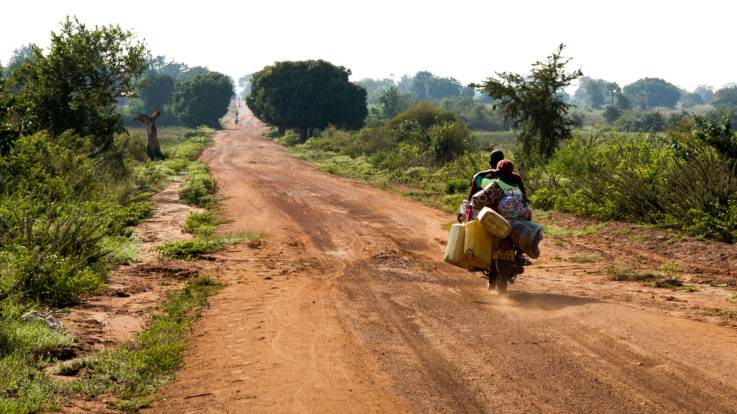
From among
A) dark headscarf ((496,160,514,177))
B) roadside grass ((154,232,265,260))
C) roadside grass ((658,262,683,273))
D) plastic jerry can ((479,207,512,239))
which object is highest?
dark headscarf ((496,160,514,177))

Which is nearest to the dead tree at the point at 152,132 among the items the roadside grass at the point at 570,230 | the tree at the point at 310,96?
the roadside grass at the point at 570,230

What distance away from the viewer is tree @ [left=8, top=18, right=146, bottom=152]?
22.1 m

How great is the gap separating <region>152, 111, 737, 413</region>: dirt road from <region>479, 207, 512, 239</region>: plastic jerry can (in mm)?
876

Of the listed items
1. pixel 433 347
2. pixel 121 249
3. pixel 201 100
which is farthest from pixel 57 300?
pixel 201 100

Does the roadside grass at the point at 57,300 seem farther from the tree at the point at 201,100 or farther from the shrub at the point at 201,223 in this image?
the tree at the point at 201,100

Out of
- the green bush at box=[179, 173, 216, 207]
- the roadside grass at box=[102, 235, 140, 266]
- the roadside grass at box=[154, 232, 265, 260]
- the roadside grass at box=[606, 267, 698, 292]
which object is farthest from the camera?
the green bush at box=[179, 173, 216, 207]

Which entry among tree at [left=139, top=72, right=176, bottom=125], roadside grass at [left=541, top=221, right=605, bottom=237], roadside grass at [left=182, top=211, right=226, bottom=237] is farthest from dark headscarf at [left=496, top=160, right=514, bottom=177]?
tree at [left=139, top=72, right=176, bottom=125]

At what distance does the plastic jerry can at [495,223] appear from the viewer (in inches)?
338

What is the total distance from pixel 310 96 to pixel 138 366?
2455 inches

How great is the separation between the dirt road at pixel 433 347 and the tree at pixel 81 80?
13897 mm

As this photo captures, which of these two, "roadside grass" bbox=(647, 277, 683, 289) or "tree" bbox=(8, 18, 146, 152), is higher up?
"tree" bbox=(8, 18, 146, 152)

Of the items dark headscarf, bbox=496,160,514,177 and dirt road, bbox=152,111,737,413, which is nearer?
dirt road, bbox=152,111,737,413

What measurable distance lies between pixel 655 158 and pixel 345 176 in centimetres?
1670

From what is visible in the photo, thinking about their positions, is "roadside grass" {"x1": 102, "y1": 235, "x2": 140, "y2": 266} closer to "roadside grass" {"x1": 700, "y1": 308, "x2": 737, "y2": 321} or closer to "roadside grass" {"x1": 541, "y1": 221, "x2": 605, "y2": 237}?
"roadside grass" {"x1": 700, "y1": 308, "x2": 737, "y2": 321}
